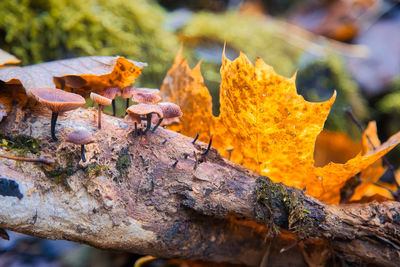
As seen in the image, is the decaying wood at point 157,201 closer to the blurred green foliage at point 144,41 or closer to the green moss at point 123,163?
the green moss at point 123,163

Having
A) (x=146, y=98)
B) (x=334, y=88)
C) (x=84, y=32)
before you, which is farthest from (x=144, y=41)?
(x=334, y=88)

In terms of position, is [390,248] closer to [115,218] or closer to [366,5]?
[115,218]

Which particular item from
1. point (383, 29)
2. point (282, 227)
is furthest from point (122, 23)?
point (383, 29)

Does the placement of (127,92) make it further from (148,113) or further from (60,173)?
(60,173)

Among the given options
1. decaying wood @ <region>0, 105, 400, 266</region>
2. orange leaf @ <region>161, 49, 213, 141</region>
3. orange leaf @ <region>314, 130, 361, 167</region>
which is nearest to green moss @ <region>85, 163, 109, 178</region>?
decaying wood @ <region>0, 105, 400, 266</region>

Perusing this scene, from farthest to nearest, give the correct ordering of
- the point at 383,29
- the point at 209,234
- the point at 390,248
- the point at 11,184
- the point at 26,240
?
1. the point at 383,29
2. the point at 26,240
3. the point at 209,234
4. the point at 390,248
5. the point at 11,184

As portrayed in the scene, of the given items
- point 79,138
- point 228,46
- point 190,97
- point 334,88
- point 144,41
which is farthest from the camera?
point 334,88

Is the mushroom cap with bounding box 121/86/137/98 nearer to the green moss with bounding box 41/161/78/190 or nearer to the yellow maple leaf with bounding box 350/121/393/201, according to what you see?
the green moss with bounding box 41/161/78/190
